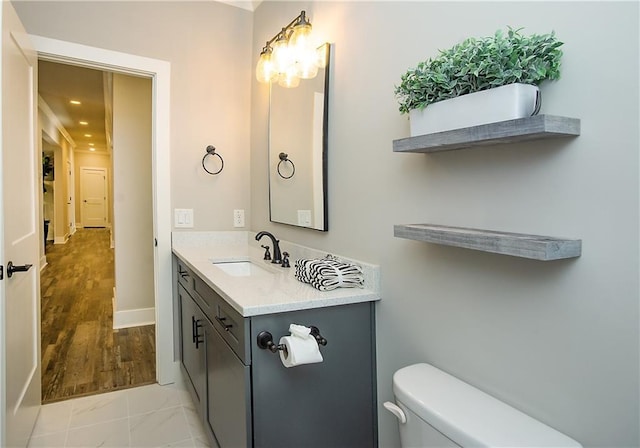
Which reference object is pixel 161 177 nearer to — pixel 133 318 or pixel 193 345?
pixel 193 345

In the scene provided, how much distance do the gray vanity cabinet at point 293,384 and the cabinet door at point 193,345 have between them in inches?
8.9

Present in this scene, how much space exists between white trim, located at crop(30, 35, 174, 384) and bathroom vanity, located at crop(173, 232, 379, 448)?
89cm

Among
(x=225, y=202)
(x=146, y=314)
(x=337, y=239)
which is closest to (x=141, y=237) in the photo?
(x=146, y=314)

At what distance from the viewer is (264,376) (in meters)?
1.38

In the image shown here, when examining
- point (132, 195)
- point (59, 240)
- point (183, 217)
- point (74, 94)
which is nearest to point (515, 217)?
point (183, 217)

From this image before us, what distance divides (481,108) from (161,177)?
6.95 ft

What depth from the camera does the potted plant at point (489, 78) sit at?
37.2 inches

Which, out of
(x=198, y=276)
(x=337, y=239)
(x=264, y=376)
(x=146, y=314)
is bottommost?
(x=146, y=314)

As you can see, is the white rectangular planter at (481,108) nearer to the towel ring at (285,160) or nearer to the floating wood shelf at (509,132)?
the floating wood shelf at (509,132)

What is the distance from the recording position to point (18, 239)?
1839 mm

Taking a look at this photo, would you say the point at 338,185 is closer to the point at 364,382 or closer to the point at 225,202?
the point at 364,382

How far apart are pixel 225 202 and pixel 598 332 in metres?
2.33

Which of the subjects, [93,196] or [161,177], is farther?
[93,196]

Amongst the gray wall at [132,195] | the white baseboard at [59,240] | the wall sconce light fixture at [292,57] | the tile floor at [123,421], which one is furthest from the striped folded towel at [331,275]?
the white baseboard at [59,240]
